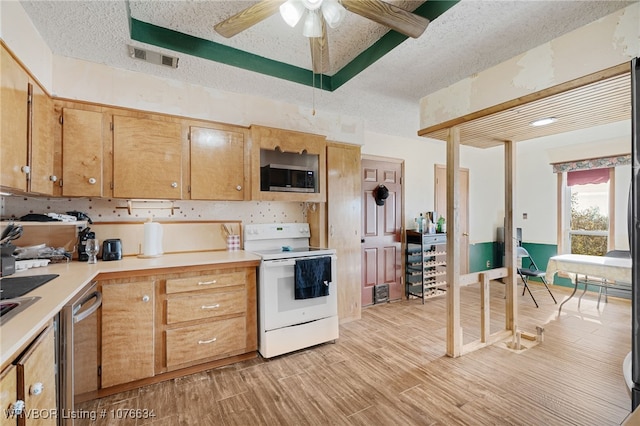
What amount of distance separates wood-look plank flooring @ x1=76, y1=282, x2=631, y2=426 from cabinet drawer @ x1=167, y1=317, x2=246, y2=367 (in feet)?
0.53

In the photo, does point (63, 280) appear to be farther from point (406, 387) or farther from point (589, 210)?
point (589, 210)

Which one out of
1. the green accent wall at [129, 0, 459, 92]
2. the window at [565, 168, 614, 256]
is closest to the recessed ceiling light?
the green accent wall at [129, 0, 459, 92]

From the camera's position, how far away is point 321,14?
1506 mm

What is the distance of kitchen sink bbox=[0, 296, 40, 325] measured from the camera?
3.50 feet

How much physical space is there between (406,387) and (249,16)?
101 inches

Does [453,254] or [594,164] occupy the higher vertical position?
[594,164]

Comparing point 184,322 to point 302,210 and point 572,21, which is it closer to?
point 302,210

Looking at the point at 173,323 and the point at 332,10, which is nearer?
the point at 332,10

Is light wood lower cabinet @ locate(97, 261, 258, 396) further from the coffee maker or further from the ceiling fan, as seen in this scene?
the ceiling fan

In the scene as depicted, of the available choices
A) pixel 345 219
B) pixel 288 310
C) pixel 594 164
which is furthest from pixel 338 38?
pixel 594 164

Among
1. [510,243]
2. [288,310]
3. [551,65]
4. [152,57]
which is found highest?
[152,57]

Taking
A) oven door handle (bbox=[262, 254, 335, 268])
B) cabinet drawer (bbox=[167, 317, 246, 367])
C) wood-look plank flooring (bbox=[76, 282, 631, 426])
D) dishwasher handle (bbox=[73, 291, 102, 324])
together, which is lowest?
wood-look plank flooring (bbox=[76, 282, 631, 426])

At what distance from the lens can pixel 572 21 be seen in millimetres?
1789

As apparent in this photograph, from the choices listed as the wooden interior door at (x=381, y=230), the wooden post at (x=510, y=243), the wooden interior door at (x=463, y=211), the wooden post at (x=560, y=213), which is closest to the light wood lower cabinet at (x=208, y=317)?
the wooden interior door at (x=381, y=230)
